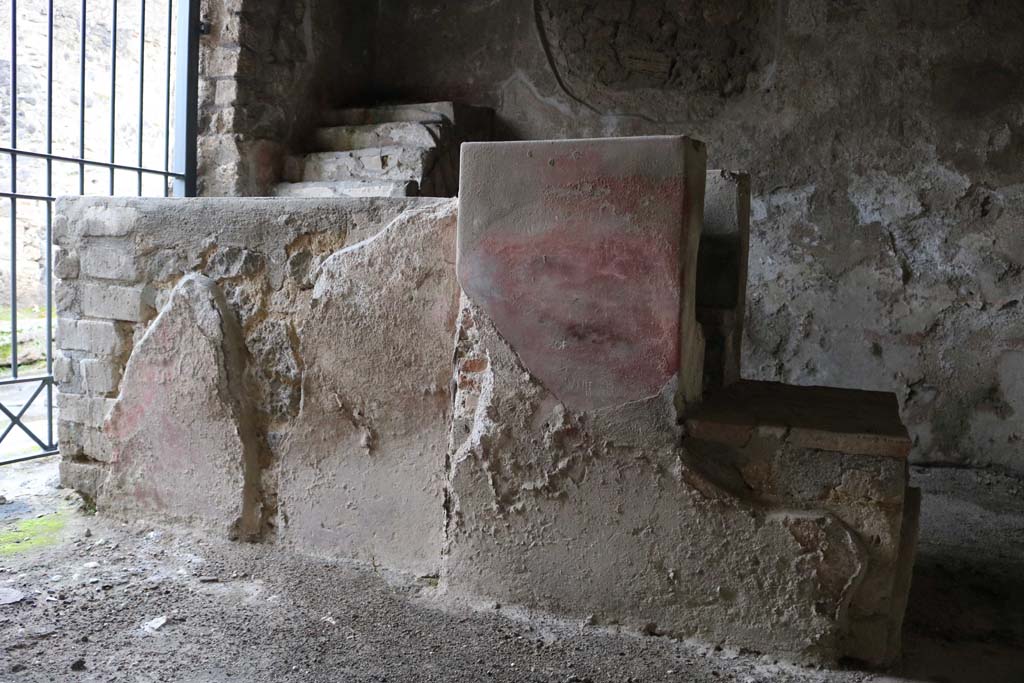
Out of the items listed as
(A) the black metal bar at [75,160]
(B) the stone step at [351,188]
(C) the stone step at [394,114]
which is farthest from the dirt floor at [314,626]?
(C) the stone step at [394,114]

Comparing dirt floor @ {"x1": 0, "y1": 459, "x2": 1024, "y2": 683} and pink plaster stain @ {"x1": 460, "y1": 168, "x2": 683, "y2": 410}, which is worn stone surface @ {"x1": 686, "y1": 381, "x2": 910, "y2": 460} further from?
dirt floor @ {"x1": 0, "y1": 459, "x2": 1024, "y2": 683}

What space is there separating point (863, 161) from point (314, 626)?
296 cm

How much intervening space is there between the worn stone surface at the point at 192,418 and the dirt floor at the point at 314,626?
0.10m

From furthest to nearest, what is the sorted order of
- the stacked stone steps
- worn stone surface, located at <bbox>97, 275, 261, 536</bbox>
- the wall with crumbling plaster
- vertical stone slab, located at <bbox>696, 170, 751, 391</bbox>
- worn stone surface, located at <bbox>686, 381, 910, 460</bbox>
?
the stacked stone steps, the wall with crumbling plaster, worn stone surface, located at <bbox>97, 275, 261, 536</bbox>, vertical stone slab, located at <bbox>696, 170, 751, 391</bbox>, worn stone surface, located at <bbox>686, 381, 910, 460</bbox>

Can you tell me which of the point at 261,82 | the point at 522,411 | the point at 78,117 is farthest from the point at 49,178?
the point at 78,117

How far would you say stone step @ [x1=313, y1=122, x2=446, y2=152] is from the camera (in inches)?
158

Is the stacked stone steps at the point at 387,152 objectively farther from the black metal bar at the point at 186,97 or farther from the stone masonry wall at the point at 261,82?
the black metal bar at the point at 186,97

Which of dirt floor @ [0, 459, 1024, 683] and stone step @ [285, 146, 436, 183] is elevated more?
stone step @ [285, 146, 436, 183]

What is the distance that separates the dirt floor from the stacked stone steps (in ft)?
6.59

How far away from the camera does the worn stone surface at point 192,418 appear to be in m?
2.33

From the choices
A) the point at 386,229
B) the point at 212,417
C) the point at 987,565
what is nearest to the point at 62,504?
the point at 212,417

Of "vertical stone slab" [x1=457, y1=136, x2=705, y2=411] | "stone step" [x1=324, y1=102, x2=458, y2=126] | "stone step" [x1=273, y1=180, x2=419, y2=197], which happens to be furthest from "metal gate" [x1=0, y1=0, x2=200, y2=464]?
"vertical stone slab" [x1=457, y1=136, x2=705, y2=411]

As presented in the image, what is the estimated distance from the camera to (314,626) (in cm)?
195

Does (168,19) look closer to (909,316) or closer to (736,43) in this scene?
(736,43)
